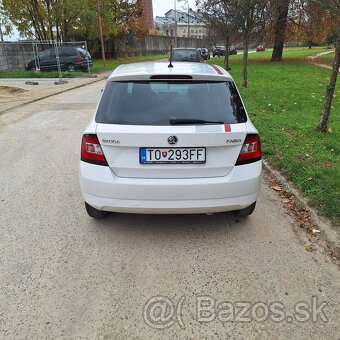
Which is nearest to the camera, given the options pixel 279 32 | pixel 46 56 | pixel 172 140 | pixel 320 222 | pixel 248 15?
pixel 172 140

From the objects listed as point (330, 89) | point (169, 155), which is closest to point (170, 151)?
point (169, 155)

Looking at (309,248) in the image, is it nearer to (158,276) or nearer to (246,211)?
(246,211)

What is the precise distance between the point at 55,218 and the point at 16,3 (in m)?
30.3

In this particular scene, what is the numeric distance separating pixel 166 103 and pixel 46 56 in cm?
2398

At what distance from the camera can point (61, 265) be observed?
3.29 m

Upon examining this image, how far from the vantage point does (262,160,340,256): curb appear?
11.7ft

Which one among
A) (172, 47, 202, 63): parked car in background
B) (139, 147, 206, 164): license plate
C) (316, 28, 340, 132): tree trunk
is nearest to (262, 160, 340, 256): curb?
(139, 147, 206, 164): license plate

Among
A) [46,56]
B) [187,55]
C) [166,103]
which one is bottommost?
[46,56]

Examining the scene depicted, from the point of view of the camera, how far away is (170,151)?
3.32 metres

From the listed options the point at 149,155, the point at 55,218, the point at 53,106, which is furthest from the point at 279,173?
the point at 53,106

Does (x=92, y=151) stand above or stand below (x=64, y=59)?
above

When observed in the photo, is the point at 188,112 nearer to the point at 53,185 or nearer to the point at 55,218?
the point at 55,218

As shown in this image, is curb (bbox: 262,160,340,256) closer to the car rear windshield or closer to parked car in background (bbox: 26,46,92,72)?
the car rear windshield

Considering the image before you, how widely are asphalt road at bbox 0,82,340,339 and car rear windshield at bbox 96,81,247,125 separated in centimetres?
119
